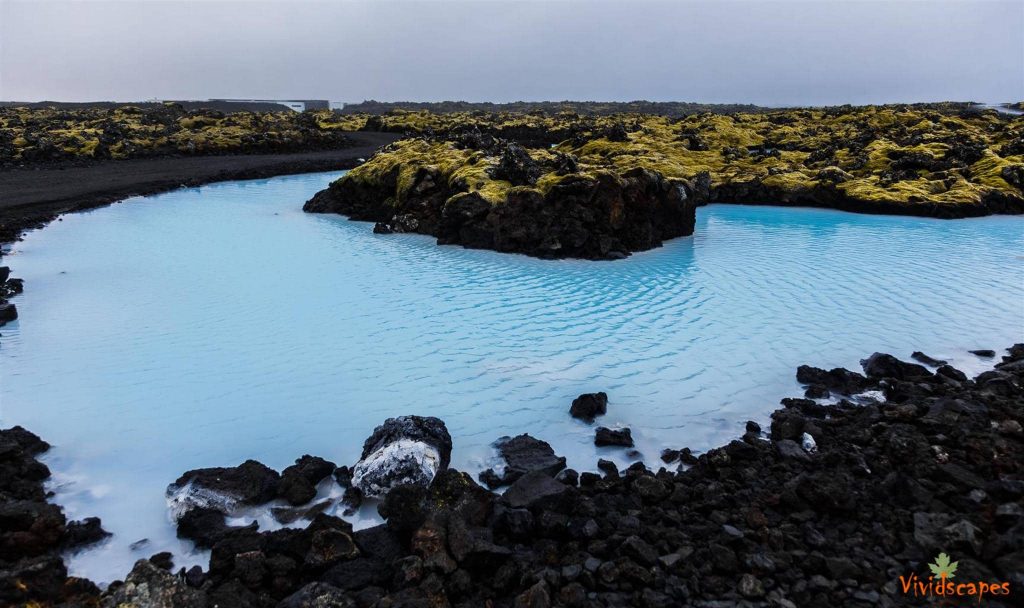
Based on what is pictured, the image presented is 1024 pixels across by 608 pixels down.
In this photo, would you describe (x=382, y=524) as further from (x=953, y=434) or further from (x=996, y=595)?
(x=953, y=434)

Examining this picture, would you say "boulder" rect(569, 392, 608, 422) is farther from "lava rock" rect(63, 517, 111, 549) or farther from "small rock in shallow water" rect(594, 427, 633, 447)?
"lava rock" rect(63, 517, 111, 549)

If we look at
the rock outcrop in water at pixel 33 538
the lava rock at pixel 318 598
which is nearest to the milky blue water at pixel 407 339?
the rock outcrop in water at pixel 33 538

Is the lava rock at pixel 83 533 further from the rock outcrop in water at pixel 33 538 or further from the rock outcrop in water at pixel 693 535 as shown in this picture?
the rock outcrop in water at pixel 693 535

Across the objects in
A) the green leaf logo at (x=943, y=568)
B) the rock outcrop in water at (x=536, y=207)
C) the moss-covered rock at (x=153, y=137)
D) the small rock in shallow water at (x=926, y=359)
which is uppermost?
the moss-covered rock at (x=153, y=137)

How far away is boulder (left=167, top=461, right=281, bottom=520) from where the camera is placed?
27.3 ft

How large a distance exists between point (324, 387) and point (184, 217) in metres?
28.4

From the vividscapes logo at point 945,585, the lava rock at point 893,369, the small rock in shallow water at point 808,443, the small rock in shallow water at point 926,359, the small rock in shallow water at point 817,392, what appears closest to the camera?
the vividscapes logo at point 945,585

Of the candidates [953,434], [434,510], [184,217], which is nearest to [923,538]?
[953,434]

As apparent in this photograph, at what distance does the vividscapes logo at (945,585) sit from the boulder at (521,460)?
4847mm

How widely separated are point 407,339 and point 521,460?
22.4ft

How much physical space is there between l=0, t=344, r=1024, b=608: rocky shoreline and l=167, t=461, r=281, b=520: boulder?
0.03 meters

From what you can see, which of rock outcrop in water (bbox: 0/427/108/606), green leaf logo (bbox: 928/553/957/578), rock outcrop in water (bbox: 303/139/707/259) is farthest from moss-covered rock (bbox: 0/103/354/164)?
green leaf logo (bbox: 928/553/957/578)

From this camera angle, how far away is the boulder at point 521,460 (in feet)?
30.7

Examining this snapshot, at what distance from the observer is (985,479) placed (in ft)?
26.5
